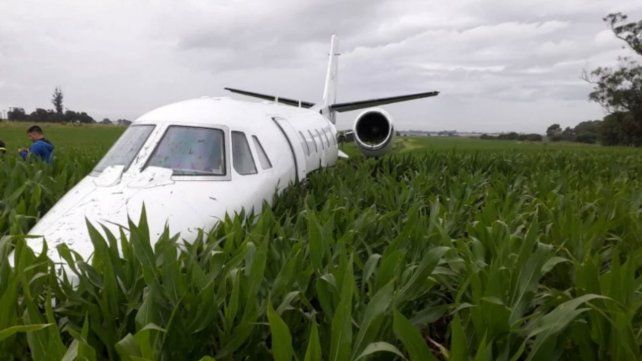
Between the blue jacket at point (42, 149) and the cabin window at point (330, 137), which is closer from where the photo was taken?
the blue jacket at point (42, 149)

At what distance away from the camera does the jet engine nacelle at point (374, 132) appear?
12.8m

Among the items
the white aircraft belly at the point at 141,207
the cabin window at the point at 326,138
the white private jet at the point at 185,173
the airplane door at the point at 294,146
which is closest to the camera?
the white aircraft belly at the point at 141,207

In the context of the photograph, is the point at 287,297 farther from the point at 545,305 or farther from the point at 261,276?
the point at 545,305

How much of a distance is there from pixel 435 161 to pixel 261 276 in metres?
6.38

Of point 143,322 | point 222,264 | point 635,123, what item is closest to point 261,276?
point 222,264

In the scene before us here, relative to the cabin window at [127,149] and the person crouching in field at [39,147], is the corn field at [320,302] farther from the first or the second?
the person crouching in field at [39,147]

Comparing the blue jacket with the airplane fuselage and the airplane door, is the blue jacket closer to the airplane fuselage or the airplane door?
the airplane fuselage

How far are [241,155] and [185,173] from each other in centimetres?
72

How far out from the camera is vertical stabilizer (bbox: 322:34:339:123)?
15.9 meters

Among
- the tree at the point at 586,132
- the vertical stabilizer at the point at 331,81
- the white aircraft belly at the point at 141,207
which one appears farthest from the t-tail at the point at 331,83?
the tree at the point at 586,132

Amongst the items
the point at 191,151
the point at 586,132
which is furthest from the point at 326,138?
the point at 586,132

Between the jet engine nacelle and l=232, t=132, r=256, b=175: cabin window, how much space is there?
27.3ft

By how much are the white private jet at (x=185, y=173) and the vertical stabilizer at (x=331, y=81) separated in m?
9.59

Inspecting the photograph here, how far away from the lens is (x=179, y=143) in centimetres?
443
